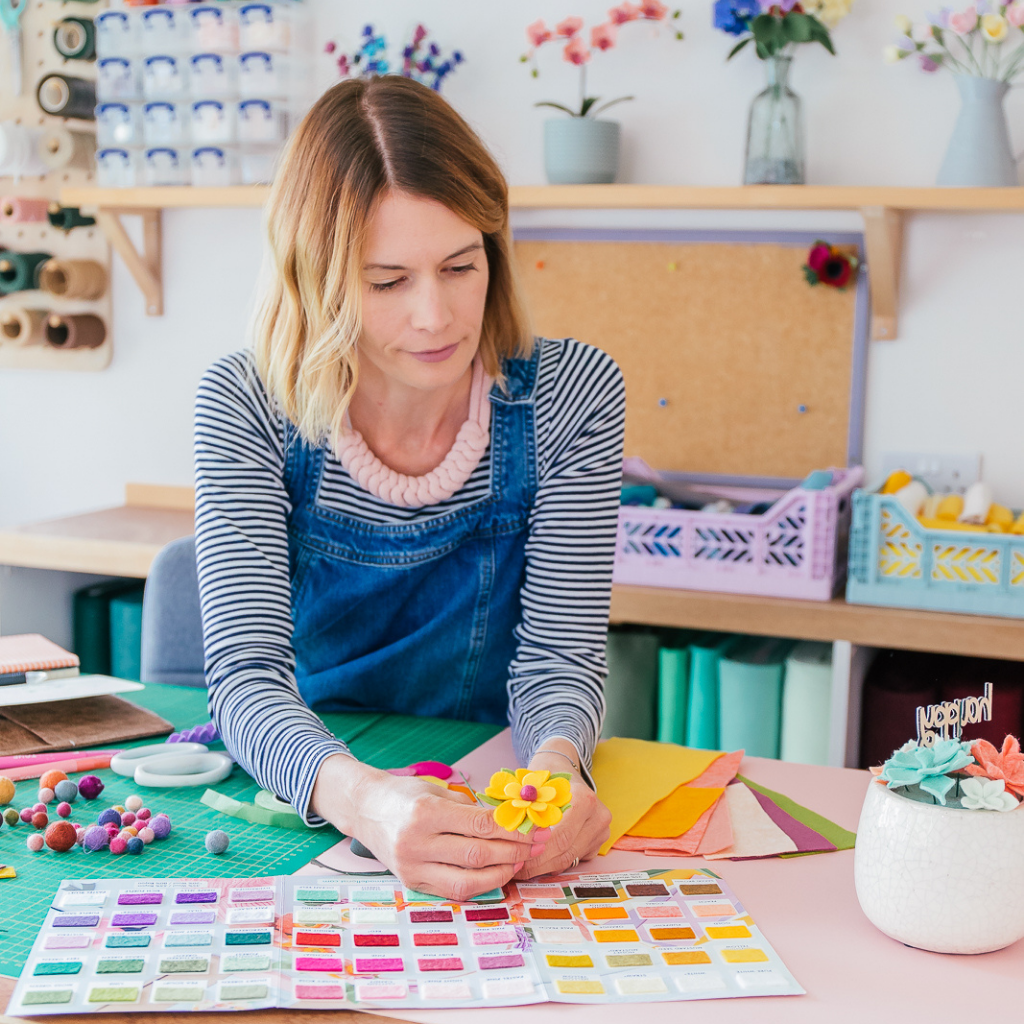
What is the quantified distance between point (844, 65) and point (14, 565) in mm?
1831

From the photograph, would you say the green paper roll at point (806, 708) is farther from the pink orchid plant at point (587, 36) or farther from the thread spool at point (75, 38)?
the thread spool at point (75, 38)

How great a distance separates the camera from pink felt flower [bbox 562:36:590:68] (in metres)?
2.24

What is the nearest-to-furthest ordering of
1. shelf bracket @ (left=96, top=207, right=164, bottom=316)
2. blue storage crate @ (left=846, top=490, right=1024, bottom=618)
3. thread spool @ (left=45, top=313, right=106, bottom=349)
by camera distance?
1. blue storage crate @ (left=846, top=490, right=1024, bottom=618)
2. shelf bracket @ (left=96, top=207, right=164, bottom=316)
3. thread spool @ (left=45, top=313, right=106, bottom=349)

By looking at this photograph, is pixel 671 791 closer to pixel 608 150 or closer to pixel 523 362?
pixel 523 362

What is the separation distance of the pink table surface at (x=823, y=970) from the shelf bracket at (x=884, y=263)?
137cm

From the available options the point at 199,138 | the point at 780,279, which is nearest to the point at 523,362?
the point at 780,279

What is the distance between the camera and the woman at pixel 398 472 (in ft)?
3.74

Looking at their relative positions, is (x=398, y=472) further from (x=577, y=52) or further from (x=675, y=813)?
(x=577, y=52)

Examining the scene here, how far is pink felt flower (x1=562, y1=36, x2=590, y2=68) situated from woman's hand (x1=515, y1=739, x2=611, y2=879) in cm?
165

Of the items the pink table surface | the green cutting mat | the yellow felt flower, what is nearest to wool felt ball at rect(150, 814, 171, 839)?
the green cutting mat

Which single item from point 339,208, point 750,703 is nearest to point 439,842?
point 339,208

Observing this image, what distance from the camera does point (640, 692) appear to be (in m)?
2.13

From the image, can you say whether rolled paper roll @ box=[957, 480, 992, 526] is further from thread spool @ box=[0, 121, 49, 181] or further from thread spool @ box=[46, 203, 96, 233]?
thread spool @ box=[0, 121, 49, 181]

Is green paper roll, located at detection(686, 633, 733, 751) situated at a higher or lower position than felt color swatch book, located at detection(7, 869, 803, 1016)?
lower
